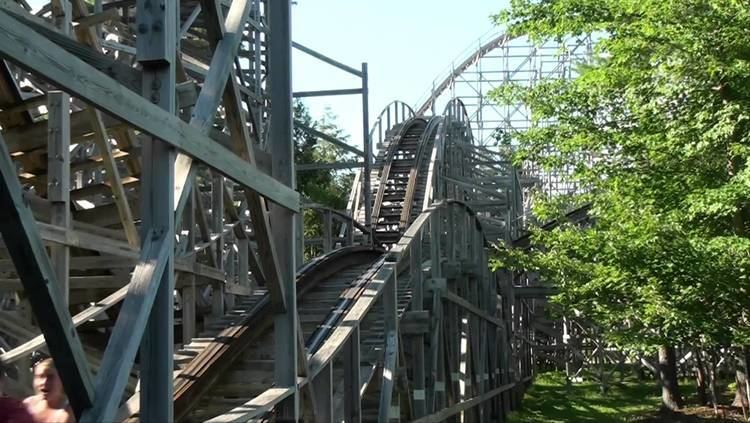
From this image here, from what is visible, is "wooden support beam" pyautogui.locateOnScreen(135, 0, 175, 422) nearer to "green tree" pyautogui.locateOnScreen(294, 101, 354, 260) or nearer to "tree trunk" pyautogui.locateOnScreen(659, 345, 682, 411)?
"tree trunk" pyautogui.locateOnScreen(659, 345, 682, 411)

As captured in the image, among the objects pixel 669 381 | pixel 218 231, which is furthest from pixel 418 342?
pixel 669 381

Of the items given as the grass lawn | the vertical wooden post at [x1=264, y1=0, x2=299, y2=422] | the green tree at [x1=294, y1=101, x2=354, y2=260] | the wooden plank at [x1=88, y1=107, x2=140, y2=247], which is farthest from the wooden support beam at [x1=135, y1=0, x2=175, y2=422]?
the green tree at [x1=294, y1=101, x2=354, y2=260]

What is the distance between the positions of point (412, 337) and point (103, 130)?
422cm

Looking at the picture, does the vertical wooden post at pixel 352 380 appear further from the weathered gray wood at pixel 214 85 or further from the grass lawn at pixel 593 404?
the grass lawn at pixel 593 404

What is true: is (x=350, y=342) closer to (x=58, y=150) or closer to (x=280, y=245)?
(x=280, y=245)

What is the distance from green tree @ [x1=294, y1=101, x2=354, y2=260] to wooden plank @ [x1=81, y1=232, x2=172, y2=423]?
2390cm

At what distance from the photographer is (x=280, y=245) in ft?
16.5

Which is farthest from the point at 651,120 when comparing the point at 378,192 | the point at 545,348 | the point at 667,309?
the point at 545,348

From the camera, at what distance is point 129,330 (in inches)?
117

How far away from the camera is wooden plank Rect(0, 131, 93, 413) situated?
2.57 metres

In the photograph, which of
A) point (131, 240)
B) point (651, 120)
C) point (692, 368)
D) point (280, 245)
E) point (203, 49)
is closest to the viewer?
point (280, 245)

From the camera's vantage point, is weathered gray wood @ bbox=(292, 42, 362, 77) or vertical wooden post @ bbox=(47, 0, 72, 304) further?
weathered gray wood @ bbox=(292, 42, 362, 77)

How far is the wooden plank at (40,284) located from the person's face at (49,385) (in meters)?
0.53

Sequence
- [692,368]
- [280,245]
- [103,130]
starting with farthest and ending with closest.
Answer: [692,368] < [103,130] < [280,245]
